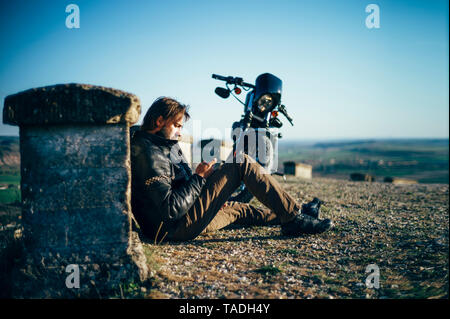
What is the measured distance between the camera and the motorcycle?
5156 millimetres

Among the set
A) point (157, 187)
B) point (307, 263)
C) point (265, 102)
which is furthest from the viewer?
point (265, 102)

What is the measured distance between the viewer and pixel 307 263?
3.12 meters

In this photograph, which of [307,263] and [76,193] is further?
[307,263]

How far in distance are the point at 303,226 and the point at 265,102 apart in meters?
2.37

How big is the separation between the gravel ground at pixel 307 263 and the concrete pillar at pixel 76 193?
1.55 feet

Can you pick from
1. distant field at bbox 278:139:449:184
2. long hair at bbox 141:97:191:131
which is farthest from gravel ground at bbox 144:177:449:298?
distant field at bbox 278:139:449:184

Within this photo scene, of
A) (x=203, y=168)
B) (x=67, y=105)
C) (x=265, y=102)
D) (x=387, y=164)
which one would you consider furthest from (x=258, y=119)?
(x=387, y=164)

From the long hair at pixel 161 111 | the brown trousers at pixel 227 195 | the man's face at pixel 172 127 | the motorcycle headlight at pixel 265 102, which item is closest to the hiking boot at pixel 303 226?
the brown trousers at pixel 227 195

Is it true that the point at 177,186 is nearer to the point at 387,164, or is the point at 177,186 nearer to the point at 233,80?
the point at 233,80

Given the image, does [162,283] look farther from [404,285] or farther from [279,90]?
[279,90]

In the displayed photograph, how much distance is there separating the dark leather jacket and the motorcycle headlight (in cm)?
236

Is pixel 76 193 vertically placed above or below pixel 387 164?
above
